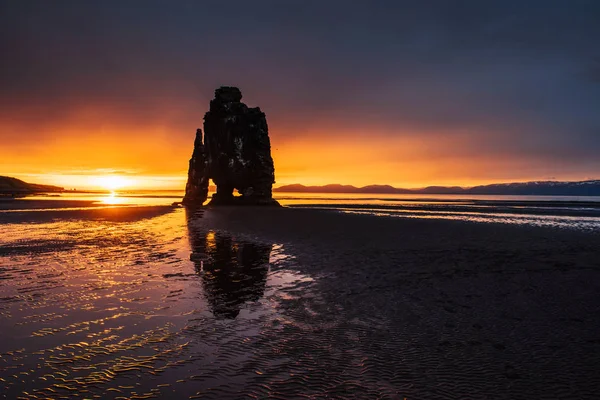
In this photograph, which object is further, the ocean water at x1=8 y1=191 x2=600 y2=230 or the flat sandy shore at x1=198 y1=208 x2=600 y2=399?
the ocean water at x1=8 y1=191 x2=600 y2=230

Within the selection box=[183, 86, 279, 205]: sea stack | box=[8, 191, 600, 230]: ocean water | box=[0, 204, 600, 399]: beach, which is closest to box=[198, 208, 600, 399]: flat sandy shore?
box=[0, 204, 600, 399]: beach

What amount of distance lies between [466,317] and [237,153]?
213 ft

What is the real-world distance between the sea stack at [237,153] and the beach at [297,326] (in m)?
53.5

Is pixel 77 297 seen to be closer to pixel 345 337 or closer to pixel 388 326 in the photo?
pixel 345 337

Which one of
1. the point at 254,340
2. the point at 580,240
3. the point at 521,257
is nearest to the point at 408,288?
the point at 254,340

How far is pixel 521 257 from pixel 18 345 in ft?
59.3

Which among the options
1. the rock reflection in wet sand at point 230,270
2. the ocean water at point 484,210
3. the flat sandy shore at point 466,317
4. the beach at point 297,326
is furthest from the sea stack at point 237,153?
the beach at point 297,326

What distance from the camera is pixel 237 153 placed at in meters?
69.6

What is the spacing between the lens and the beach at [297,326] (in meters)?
4.88

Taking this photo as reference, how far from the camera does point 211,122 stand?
2990 inches

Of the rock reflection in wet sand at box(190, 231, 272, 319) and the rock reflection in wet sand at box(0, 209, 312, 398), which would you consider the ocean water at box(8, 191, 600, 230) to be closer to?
the rock reflection in wet sand at box(190, 231, 272, 319)

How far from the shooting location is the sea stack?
68.7 m

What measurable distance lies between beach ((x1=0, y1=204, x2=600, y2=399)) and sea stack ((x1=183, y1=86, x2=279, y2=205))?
5345 cm

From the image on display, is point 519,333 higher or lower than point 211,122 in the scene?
lower
